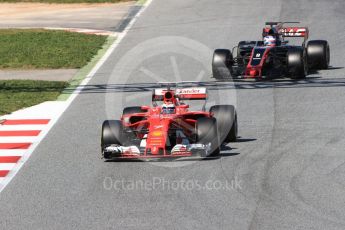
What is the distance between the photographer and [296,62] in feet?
94.0

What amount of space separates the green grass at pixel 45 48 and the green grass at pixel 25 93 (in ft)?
9.60

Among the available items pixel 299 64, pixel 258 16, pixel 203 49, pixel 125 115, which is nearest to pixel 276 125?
pixel 125 115

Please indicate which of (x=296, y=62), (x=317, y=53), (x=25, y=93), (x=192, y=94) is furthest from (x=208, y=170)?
(x=317, y=53)

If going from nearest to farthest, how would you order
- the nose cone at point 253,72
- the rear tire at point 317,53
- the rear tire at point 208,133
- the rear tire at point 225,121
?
the rear tire at point 208,133 < the rear tire at point 225,121 < the nose cone at point 253,72 < the rear tire at point 317,53

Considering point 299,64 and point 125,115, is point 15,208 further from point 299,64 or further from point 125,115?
point 299,64

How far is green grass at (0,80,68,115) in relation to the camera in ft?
89.7

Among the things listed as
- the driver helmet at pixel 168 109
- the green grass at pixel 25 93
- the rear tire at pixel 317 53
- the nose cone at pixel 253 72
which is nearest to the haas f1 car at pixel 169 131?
the driver helmet at pixel 168 109

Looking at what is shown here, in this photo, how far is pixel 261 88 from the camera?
28109 mm

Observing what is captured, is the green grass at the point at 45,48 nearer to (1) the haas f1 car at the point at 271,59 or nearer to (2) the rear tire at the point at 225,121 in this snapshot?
(1) the haas f1 car at the point at 271,59

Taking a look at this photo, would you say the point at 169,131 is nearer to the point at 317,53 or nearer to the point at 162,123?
the point at 162,123

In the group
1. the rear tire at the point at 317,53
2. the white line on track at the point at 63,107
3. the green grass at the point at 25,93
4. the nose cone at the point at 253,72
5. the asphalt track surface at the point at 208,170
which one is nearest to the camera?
the asphalt track surface at the point at 208,170

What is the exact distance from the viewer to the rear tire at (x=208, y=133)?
19984mm

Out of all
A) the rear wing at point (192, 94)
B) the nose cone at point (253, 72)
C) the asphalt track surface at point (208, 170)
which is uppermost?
the nose cone at point (253, 72)

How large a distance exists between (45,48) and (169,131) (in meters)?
16.7
